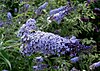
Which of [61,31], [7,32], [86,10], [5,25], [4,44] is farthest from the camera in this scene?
[86,10]

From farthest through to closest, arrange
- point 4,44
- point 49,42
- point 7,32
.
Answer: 1. point 7,32
2. point 4,44
3. point 49,42

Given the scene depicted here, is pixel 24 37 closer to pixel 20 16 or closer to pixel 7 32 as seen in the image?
pixel 7 32

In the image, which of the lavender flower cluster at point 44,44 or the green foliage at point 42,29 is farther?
the green foliage at point 42,29

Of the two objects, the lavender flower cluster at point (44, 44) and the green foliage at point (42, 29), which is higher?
the lavender flower cluster at point (44, 44)

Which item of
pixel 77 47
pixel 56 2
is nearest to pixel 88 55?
pixel 56 2

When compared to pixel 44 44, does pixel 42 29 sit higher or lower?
lower

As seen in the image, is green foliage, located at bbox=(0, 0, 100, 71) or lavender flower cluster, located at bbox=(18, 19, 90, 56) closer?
lavender flower cluster, located at bbox=(18, 19, 90, 56)

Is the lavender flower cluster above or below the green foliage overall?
above

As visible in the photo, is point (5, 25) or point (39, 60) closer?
point (39, 60)

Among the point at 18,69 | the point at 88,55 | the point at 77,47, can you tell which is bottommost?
the point at 88,55

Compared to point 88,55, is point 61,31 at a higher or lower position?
higher

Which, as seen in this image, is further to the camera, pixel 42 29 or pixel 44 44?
pixel 42 29
